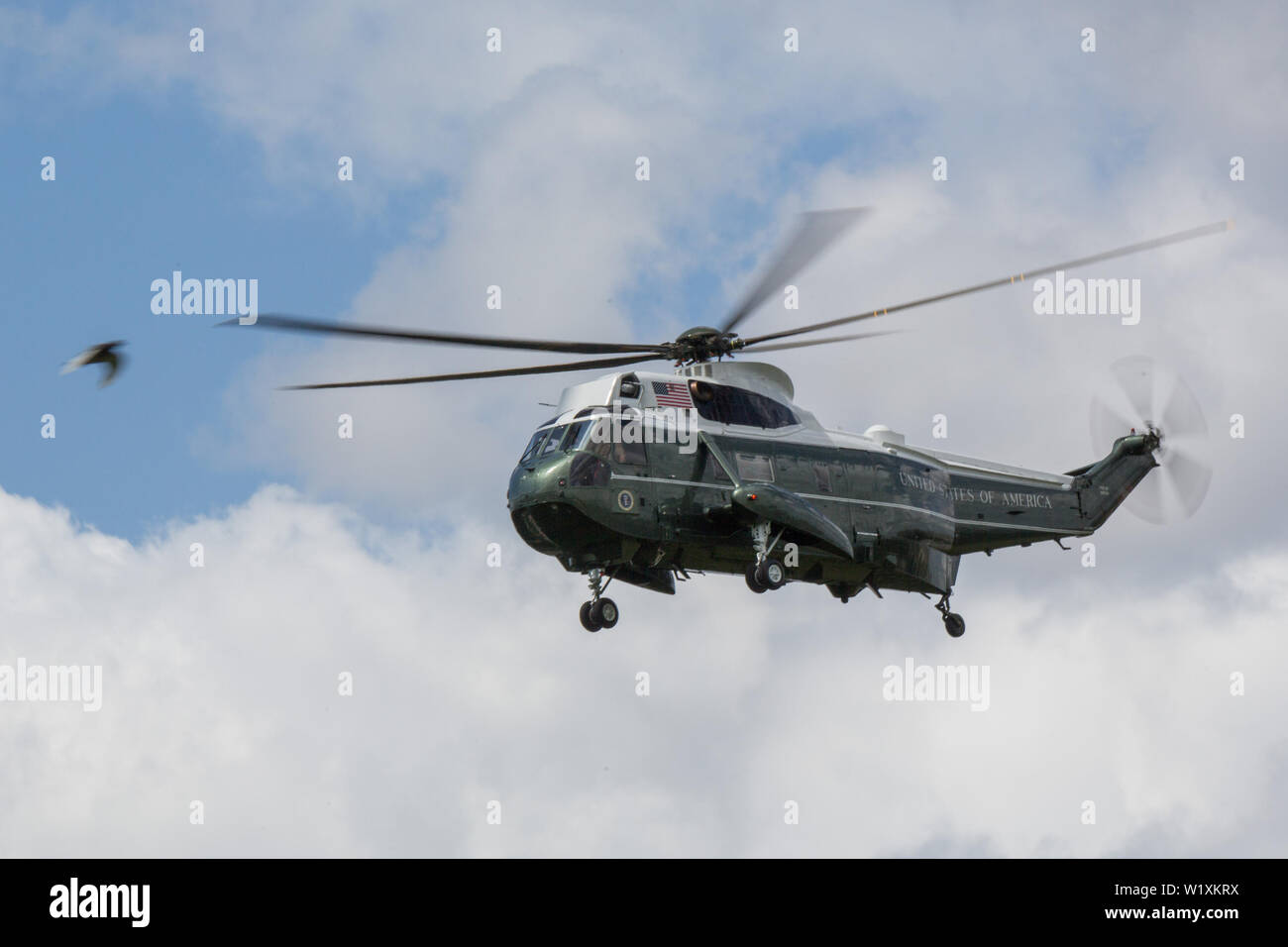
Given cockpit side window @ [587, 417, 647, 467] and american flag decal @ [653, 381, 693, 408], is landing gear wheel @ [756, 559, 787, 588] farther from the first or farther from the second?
american flag decal @ [653, 381, 693, 408]

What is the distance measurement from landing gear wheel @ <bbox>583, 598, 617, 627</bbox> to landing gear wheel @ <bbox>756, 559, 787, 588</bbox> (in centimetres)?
346

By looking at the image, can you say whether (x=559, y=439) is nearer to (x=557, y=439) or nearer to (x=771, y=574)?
(x=557, y=439)

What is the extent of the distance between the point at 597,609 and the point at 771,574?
13.3ft

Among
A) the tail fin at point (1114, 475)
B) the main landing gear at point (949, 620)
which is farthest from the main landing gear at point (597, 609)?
the tail fin at point (1114, 475)

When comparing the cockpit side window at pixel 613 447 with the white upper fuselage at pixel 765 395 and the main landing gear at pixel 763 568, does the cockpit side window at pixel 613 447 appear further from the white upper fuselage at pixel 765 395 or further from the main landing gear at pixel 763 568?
the main landing gear at pixel 763 568

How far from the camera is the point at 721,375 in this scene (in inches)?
1603

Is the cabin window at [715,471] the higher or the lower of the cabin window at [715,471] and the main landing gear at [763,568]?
the higher

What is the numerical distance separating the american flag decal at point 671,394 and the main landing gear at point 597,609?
4184 mm

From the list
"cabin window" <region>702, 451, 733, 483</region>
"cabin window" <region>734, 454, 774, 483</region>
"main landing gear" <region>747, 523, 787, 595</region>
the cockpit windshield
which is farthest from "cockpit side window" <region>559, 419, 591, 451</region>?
"main landing gear" <region>747, 523, 787, 595</region>

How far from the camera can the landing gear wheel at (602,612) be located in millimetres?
39312

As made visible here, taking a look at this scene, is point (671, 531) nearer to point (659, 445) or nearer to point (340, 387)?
point (659, 445)

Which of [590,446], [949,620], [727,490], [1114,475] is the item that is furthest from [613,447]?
[1114,475]

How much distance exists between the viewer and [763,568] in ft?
127

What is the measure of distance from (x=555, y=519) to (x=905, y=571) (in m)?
10.1
